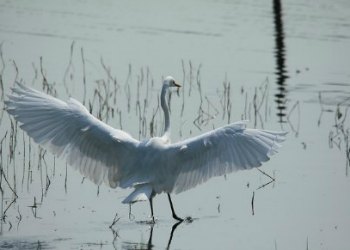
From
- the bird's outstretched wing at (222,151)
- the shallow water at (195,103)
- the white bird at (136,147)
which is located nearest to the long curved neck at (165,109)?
the white bird at (136,147)

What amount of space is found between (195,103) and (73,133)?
17.5 ft

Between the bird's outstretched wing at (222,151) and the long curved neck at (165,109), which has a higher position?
the long curved neck at (165,109)

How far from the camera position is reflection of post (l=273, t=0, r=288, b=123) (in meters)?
15.6

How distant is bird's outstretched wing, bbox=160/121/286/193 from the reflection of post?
186 inches

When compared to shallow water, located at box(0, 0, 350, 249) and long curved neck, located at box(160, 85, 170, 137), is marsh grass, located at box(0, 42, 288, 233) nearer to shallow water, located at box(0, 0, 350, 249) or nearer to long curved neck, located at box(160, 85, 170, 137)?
shallow water, located at box(0, 0, 350, 249)

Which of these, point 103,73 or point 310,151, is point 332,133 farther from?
point 103,73

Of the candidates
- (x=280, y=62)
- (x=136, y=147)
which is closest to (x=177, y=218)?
(x=136, y=147)

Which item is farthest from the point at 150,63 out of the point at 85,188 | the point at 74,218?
the point at 74,218

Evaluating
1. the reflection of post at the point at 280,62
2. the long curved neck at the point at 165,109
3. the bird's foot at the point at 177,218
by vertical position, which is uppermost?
the reflection of post at the point at 280,62

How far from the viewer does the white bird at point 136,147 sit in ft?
32.5

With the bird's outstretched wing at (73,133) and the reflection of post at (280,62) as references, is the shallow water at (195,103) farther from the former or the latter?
the bird's outstretched wing at (73,133)

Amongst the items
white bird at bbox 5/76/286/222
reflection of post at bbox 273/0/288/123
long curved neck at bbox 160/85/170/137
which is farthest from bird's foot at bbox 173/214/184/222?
reflection of post at bbox 273/0/288/123

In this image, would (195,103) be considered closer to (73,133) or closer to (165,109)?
(165,109)

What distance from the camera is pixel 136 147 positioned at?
396 inches
